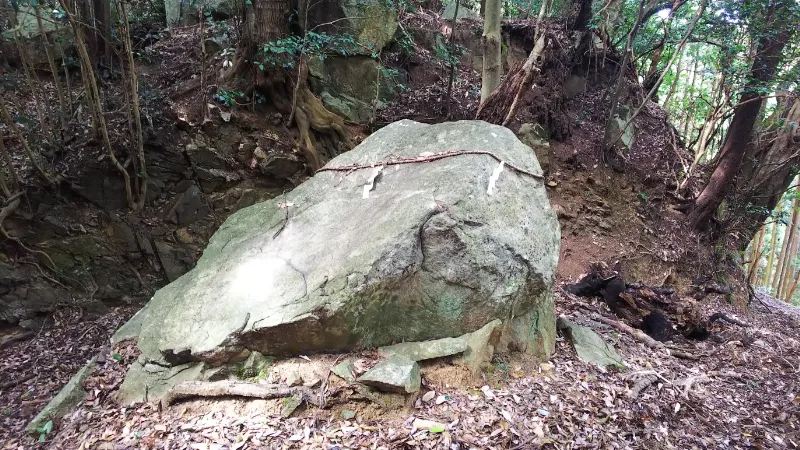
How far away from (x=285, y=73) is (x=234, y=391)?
4.75m

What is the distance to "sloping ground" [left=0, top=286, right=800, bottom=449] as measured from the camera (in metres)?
2.29

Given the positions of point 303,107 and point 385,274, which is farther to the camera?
point 303,107

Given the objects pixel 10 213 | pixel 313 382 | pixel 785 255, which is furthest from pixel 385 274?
pixel 785 255

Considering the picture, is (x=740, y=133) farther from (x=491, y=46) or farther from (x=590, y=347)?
(x=590, y=347)

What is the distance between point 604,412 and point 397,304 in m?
1.49

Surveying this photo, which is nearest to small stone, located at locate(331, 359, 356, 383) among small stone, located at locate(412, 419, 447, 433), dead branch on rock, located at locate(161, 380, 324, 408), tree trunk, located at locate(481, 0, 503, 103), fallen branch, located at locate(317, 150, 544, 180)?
dead branch on rock, located at locate(161, 380, 324, 408)

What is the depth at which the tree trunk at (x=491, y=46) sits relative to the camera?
202 inches

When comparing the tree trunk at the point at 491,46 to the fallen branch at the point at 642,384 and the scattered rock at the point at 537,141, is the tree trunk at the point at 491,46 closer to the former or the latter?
the scattered rock at the point at 537,141

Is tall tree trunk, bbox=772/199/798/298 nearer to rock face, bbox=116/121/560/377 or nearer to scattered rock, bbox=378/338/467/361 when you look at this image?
rock face, bbox=116/121/560/377

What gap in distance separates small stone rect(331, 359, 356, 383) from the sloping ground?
12 centimetres

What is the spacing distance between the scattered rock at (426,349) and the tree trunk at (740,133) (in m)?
6.62

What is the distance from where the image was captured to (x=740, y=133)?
23.3ft

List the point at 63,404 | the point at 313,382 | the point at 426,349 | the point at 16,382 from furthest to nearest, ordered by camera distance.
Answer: the point at 16,382
the point at 63,404
the point at 426,349
the point at 313,382

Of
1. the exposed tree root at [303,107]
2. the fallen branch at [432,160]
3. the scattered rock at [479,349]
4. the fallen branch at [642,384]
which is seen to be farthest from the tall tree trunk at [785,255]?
the scattered rock at [479,349]
